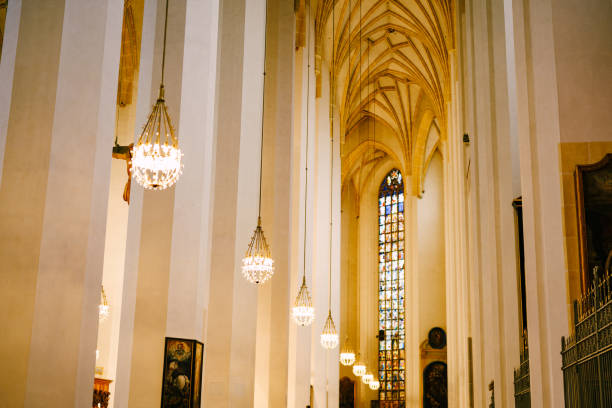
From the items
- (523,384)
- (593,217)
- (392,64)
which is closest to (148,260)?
(523,384)

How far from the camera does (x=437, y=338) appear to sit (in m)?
27.2

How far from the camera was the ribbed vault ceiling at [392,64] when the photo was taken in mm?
21547

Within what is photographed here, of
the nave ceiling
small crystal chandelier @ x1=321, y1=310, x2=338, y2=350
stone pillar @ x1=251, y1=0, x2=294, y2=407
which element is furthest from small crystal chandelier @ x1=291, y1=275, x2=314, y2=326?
the nave ceiling

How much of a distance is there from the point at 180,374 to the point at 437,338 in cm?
2022

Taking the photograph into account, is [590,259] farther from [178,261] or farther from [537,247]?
[178,261]

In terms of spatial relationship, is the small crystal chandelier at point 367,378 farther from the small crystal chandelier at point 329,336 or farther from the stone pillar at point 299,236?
the stone pillar at point 299,236

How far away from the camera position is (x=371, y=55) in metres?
25.1

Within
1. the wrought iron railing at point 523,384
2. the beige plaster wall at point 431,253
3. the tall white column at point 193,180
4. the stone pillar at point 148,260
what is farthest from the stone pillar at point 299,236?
the beige plaster wall at point 431,253

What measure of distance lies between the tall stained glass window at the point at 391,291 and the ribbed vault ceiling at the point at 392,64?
1.88 meters

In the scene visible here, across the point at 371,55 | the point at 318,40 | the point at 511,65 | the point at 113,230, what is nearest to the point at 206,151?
the point at 511,65

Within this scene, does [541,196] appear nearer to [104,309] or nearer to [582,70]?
[582,70]

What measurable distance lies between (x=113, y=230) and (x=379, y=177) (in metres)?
17.8

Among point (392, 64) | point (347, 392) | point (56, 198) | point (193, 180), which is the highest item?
point (392, 64)

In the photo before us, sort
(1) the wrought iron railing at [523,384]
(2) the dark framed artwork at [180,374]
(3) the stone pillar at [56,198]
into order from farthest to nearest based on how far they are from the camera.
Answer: (2) the dark framed artwork at [180,374] < (1) the wrought iron railing at [523,384] < (3) the stone pillar at [56,198]
